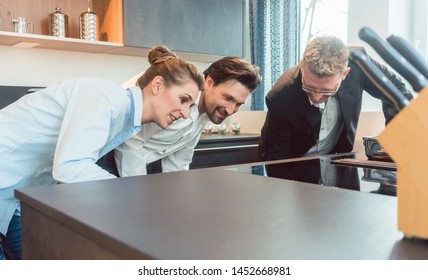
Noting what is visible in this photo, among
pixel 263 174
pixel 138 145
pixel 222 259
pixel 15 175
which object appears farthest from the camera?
pixel 138 145

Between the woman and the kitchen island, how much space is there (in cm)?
26

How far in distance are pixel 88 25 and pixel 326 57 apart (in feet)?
5.48

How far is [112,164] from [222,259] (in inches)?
59.2

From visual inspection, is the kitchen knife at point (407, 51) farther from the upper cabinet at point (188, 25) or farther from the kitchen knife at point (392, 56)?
the upper cabinet at point (188, 25)

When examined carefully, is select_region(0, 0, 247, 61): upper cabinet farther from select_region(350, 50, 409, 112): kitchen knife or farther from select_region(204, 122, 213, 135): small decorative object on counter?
select_region(350, 50, 409, 112): kitchen knife

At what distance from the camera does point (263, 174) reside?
1.06m

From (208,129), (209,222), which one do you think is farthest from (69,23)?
(209,222)

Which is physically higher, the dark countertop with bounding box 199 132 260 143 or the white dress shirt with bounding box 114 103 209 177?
the white dress shirt with bounding box 114 103 209 177

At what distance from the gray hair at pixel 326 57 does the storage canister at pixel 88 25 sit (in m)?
1.53

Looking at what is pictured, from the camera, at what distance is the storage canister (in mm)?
2855

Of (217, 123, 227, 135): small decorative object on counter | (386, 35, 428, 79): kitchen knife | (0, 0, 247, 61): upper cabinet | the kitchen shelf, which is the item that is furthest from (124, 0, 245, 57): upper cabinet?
(386, 35, 428, 79): kitchen knife

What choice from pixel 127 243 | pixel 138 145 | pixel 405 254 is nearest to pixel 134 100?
pixel 138 145

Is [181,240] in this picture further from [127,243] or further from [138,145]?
[138,145]

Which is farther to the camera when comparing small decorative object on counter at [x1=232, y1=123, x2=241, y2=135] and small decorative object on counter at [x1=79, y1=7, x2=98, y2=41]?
small decorative object on counter at [x1=232, y1=123, x2=241, y2=135]
